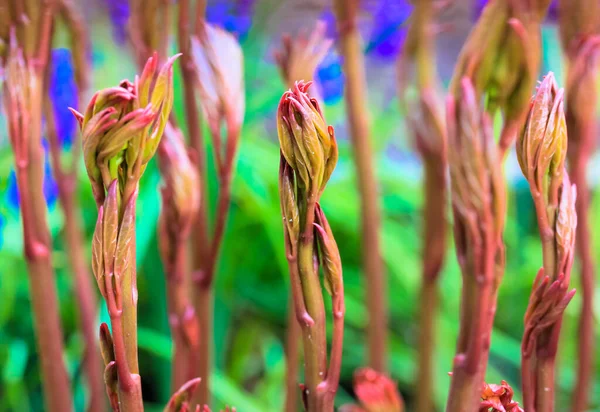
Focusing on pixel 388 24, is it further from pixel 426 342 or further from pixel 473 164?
pixel 473 164

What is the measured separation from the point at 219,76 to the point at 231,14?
25 centimetres

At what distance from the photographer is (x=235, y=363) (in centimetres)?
88

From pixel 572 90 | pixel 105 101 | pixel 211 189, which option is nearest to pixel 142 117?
pixel 105 101

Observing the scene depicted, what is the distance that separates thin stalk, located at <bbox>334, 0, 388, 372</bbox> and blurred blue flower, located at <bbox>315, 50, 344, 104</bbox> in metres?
0.11

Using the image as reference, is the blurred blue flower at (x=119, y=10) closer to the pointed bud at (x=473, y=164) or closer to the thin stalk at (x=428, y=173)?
the thin stalk at (x=428, y=173)

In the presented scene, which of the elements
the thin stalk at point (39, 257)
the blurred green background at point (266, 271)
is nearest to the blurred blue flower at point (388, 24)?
the blurred green background at point (266, 271)

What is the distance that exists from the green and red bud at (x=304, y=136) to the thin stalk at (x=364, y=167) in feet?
0.75

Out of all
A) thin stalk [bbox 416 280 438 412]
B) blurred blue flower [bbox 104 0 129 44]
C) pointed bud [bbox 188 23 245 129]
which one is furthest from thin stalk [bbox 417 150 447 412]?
blurred blue flower [bbox 104 0 129 44]

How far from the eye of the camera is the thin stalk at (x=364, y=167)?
0.38 meters

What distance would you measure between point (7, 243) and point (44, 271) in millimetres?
517

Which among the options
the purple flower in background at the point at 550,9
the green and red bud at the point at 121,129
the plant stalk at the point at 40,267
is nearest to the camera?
the green and red bud at the point at 121,129

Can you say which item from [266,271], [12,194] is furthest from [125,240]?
[266,271]

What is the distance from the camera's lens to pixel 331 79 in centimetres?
55

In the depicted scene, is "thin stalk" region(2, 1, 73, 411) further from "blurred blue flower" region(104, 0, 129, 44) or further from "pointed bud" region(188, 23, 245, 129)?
"blurred blue flower" region(104, 0, 129, 44)
